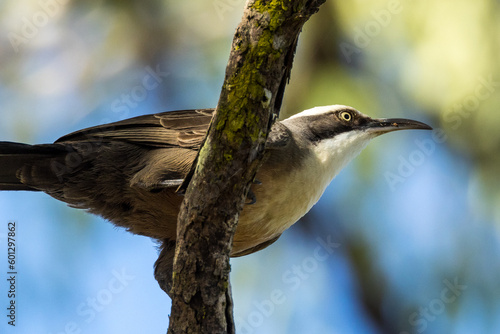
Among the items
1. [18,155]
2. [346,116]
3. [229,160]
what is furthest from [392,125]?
[18,155]

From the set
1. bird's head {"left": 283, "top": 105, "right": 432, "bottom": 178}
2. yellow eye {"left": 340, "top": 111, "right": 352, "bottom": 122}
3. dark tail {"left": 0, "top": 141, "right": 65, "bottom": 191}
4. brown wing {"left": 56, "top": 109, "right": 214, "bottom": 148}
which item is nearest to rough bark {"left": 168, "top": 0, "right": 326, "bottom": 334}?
brown wing {"left": 56, "top": 109, "right": 214, "bottom": 148}

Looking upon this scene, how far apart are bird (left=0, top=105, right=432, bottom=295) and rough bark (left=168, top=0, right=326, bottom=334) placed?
3.06ft

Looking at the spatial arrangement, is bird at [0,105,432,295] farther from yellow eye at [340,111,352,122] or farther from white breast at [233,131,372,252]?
yellow eye at [340,111,352,122]

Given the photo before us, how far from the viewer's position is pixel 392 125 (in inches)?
199

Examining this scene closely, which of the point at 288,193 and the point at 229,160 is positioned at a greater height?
the point at 288,193

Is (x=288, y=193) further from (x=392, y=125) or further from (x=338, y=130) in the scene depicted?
(x=392, y=125)

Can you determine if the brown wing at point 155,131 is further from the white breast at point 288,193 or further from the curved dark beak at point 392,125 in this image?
the curved dark beak at point 392,125

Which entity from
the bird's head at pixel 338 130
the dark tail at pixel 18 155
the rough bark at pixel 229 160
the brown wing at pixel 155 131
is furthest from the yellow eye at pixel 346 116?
the dark tail at pixel 18 155

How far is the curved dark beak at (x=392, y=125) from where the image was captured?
5008mm

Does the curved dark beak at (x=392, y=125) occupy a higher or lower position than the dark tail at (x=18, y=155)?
lower

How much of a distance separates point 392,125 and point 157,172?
6.85ft

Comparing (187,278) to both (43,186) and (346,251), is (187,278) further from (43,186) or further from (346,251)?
(346,251)

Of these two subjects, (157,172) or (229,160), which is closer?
(229,160)

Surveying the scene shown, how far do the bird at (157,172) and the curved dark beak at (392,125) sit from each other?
12 mm
